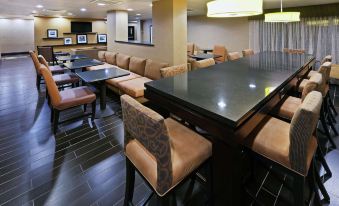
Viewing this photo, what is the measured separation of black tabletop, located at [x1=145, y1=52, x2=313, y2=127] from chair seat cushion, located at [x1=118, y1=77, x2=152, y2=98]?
59.0 inches

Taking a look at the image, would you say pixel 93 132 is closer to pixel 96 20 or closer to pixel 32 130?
pixel 32 130

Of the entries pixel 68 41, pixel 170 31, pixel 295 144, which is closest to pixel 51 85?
pixel 170 31

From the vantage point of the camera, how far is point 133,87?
3697mm

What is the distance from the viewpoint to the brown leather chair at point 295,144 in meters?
1.08

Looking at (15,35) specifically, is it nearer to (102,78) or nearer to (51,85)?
(102,78)

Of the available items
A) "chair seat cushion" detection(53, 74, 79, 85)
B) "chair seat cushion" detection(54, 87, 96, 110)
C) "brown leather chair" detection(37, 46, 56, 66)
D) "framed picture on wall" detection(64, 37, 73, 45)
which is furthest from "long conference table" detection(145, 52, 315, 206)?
"framed picture on wall" detection(64, 37, 73, 45)

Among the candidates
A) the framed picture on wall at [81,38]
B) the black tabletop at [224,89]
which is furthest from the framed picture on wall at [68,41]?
the black tabletop at [224,89]

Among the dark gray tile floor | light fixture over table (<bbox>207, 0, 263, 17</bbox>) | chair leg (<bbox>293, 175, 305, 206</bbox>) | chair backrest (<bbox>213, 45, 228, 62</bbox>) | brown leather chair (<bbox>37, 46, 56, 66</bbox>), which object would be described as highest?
brown leather chair (<bbox>37, 46, 56, 66</bbox>)

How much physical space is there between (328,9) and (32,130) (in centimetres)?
705

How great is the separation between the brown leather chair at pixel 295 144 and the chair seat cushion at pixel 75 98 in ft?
8.24

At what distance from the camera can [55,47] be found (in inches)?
422

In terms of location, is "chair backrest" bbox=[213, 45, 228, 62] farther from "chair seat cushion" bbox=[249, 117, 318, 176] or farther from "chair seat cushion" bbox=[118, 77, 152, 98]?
"chair seat cushion" bbox=[249, 117, 318, 176]

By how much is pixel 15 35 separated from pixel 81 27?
5985 mm

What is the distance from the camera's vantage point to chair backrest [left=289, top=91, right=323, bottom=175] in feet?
3.47
